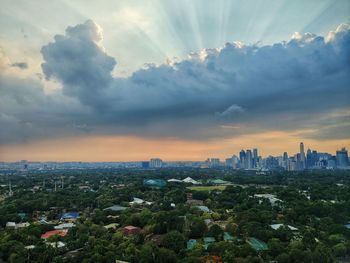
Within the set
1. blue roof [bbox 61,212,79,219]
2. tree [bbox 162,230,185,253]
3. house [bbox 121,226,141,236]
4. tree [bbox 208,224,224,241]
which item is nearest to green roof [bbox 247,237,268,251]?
tree [bbox 208,224,224,241]

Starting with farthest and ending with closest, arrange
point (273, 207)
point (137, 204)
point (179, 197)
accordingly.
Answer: point (179, 197) < point (137, 204) < point (273, 207)

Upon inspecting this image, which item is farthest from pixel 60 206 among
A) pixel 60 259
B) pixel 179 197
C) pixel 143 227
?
pixel 60 259

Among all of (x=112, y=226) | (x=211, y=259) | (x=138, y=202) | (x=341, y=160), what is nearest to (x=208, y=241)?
(x=211, y=259)

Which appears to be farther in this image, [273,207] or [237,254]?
[273,207]

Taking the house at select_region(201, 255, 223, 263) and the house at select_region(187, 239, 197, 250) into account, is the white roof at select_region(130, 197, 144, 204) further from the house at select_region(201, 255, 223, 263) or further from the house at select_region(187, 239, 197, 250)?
the house at select_region(201, 255, 223, 263)

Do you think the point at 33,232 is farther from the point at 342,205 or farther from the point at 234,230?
the point at 342,205

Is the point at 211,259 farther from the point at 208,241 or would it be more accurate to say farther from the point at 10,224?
the point at 10,224
